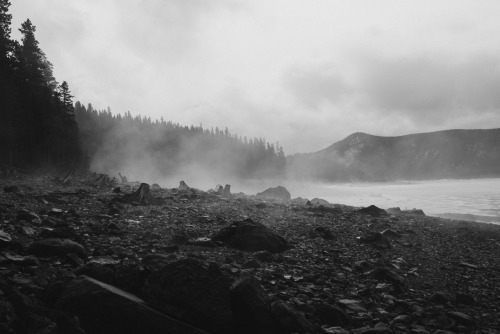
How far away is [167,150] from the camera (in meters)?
109

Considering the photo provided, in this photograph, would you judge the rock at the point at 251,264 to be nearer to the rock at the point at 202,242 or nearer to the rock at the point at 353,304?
the rock at the point at 202,242

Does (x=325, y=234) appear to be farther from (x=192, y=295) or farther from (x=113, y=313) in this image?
(x=113, y=313)

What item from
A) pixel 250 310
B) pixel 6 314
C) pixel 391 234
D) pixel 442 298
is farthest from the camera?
pixel 391 234

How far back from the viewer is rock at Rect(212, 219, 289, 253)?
8922mm

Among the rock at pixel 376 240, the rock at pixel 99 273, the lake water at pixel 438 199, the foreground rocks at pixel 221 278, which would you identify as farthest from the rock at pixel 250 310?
the lake water at pixel 438 199

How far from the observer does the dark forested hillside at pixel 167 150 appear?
9081 cm

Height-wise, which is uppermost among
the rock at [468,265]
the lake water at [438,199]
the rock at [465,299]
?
the rock at [465,299]

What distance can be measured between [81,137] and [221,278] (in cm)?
7215

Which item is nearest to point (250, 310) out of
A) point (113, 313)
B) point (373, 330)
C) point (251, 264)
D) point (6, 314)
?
point (113, 313)

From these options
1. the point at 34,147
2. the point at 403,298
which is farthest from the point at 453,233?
the point at 34,147

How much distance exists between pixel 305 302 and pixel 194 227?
6.80m

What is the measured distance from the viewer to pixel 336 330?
459 cm

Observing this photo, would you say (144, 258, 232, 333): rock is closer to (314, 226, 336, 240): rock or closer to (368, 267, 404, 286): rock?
(368, 267, 404, 286): rock

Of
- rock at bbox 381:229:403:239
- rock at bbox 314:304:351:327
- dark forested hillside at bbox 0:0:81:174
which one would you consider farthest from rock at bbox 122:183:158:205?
dark forested hillside at bbox 0:0:81:174
